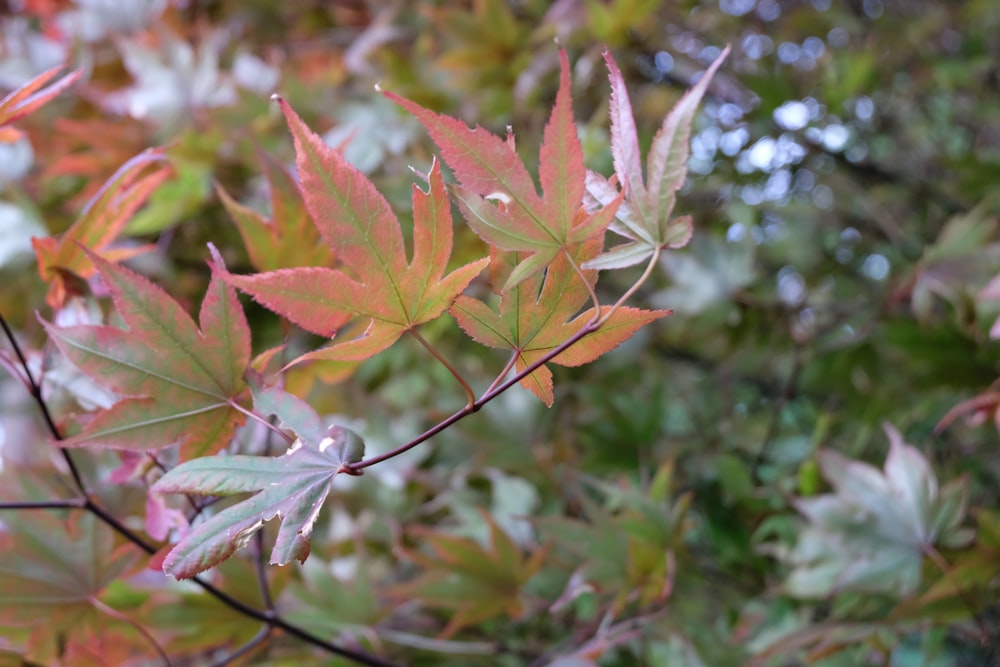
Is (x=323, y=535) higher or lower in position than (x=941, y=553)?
lower

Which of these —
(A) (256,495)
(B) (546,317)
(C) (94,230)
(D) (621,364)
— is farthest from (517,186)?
(D) (621,364)

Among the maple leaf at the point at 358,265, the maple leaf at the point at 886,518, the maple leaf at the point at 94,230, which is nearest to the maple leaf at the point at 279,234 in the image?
the maple leaf at the point at 94,230

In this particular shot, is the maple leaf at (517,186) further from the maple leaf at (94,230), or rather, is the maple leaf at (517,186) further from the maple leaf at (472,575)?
the maple leaf at (472,575)

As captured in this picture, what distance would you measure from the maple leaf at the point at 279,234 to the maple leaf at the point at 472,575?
24 cm

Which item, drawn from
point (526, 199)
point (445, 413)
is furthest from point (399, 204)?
point (526, 199)

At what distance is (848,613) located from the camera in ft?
2.06

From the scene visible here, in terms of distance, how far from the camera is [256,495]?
0.99ft

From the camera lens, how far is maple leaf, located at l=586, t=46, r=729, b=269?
1.02 feet

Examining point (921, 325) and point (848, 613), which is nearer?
point (848, 613)

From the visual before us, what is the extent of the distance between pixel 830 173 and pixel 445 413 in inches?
30.5

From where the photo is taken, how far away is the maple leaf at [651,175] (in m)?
0.31

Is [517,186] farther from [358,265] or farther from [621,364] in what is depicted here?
[621,364]

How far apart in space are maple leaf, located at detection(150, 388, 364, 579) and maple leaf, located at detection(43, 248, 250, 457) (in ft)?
0.15

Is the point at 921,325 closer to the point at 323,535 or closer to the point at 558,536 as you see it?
the point at 558,536
